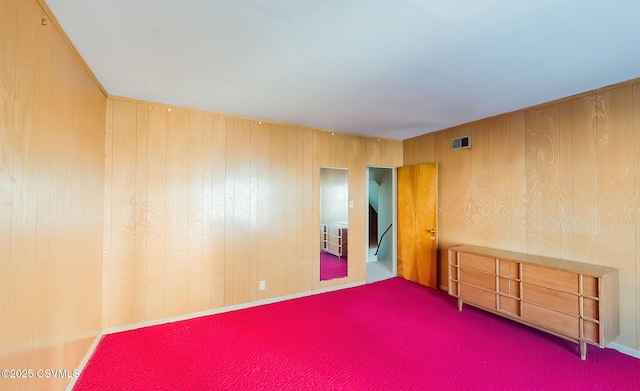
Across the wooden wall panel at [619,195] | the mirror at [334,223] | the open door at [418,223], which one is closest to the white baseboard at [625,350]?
the wooden wall panel at [619,195]

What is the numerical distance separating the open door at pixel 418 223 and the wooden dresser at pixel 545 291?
0.86 metres

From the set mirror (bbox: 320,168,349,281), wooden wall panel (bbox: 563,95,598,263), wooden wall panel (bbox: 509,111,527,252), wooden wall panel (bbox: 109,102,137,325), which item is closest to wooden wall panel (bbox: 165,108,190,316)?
wooden wall panel (bbox: 109,102,137,325)

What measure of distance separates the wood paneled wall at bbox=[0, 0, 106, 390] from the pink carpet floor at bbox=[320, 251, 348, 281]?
8.93ft

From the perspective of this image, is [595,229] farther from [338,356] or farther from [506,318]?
[338,356]

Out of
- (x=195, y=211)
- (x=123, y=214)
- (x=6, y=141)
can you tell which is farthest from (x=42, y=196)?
(x=195, y=211)

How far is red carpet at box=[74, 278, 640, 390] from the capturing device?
2100 millimetres

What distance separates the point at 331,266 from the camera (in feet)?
14.2

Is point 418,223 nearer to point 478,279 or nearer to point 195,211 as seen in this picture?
point 478,279

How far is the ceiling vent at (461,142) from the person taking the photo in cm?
389

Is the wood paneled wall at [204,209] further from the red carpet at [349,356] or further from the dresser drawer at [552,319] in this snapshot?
the dresser drawer at [552,319]

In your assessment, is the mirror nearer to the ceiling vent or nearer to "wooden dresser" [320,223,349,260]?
"wooden dresser" [320,223,349,260]

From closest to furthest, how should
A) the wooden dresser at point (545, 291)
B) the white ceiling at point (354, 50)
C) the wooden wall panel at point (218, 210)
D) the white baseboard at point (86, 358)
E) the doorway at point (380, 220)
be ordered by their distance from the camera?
the white ceiling at point (354, 50) → the white baseboard at point (86, 358) → the wooden dresser at point (545, 291) → the wooden wall panel at point (218, 210) → the doorway at point (380, 220)

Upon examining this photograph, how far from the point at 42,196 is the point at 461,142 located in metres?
4.40

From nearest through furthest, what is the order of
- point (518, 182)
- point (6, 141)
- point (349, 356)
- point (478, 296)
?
point (6, 141)
point (349, 356)
point (478, 296)
point (518, 182)
